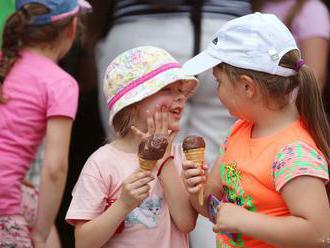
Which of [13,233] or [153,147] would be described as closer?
[153,147]

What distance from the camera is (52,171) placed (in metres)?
4.14

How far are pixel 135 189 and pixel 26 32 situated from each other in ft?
4.96

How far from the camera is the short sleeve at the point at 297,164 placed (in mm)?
2951

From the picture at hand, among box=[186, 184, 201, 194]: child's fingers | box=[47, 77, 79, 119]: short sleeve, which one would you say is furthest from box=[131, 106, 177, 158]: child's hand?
box=[47, 77, 79, 119]: short sleeve

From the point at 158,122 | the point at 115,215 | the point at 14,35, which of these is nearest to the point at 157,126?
the point at 158,122

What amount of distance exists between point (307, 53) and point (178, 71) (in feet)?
5.25

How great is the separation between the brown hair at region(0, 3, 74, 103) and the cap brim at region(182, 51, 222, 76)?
3.91ft

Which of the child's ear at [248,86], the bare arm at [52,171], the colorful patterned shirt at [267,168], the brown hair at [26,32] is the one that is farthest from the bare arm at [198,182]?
the brown hair at [26,32]

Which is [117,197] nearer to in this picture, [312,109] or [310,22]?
[312,109]

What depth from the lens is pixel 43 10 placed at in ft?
14.0

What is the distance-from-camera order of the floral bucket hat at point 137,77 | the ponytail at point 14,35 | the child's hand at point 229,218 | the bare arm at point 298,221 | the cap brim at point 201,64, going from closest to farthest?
1. the bare arm at point 298,221
2. the child's hand at point 229,218
3. the cap brim at point 201,64
4. the floral bucket hat at point 137,77
5. the ponytail at point 14,35

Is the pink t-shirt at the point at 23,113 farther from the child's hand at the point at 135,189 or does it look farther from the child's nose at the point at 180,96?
the child's hand at the point at 135,189

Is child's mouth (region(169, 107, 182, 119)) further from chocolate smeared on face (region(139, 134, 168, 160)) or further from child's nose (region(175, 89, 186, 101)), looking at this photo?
chocolate smeared on face (region(139, 134, 168, 160))

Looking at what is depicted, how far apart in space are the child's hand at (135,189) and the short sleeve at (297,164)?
0.47m
